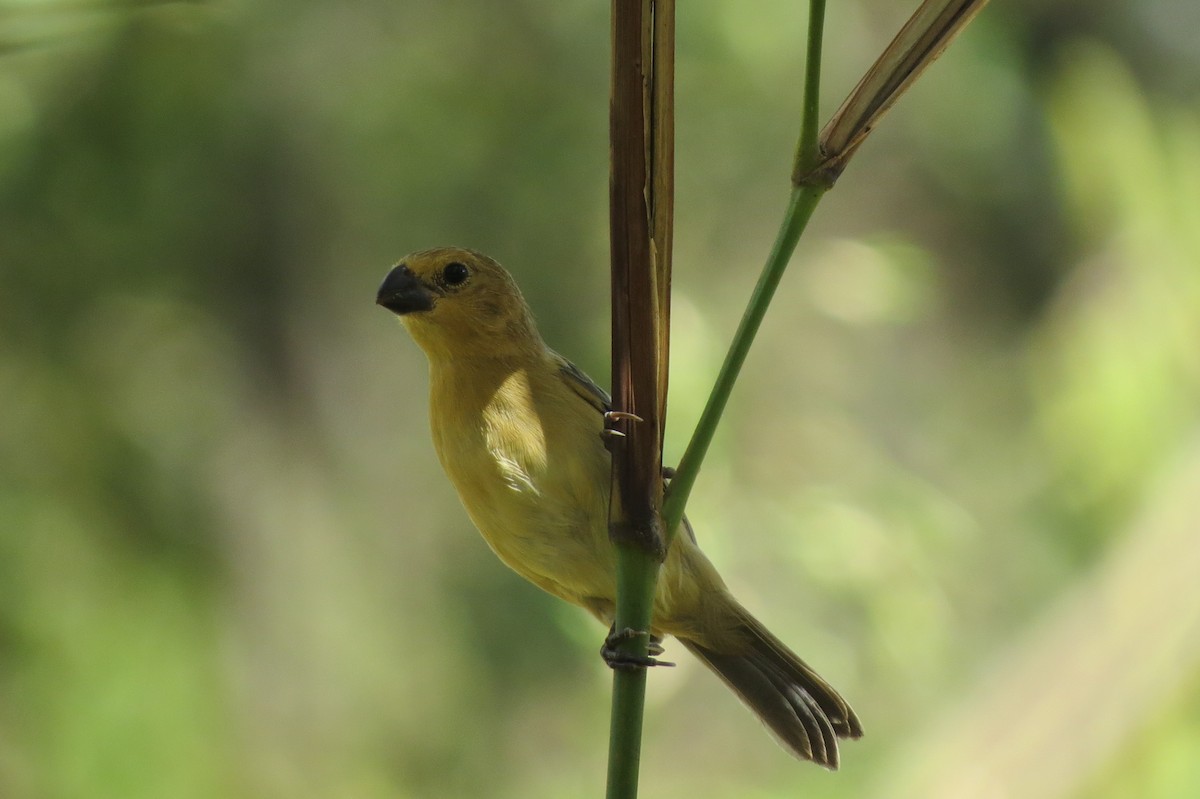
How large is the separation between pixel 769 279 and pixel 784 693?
2102 millimetres

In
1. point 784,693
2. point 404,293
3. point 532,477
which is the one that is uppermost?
point 404,293

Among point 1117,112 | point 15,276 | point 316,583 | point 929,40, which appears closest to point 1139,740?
point 1117,112

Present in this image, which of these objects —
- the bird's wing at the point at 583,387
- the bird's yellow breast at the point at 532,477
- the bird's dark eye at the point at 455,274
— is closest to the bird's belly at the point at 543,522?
the bird's yellow breast at the point at 532,477

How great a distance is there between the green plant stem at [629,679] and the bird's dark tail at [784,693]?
163cm

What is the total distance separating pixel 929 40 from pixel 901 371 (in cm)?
496

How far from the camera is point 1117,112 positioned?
18.5 ft

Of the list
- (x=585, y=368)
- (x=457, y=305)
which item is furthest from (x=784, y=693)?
(x=585, y=368)

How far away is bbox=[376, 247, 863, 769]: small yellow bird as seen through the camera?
264 centimetres

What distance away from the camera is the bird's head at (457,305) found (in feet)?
9.67

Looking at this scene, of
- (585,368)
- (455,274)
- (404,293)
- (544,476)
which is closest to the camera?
(544,476)

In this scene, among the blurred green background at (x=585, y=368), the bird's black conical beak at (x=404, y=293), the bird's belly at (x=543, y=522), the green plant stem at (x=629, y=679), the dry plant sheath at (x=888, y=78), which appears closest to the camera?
the green plant stem at (x=629, y=679)

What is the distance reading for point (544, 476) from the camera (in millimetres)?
2633

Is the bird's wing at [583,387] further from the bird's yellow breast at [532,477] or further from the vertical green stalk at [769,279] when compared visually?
the vertical green stalk at [769,279]

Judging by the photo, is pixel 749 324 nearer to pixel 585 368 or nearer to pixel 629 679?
pixel 629 679
